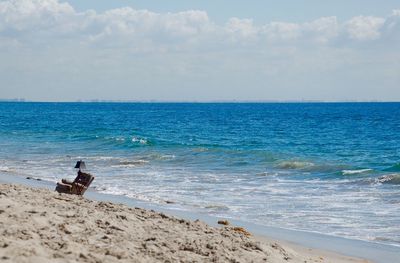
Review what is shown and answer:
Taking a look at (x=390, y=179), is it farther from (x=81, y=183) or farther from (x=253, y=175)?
(x=81, y=183)

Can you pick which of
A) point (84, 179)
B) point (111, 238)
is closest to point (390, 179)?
point (84, 179)

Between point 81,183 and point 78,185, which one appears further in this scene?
point 81,183

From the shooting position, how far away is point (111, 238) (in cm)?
869

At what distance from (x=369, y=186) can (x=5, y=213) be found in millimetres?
13732

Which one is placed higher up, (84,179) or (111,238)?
(111,238)

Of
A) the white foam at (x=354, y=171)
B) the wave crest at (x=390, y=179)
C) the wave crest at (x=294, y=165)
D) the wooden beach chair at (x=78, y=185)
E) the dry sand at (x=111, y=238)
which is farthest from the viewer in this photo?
the wave crest at (x=294, y=165)

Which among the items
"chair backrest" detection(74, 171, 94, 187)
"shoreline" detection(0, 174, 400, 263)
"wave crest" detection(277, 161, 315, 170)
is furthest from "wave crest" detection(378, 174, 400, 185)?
"chair backrest" detection(74, 171, 94, 187)

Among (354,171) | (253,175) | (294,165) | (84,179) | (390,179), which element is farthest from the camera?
(294,165)

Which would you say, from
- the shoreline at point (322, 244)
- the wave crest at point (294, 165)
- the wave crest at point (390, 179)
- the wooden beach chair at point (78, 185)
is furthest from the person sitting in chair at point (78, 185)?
the wave crest at point (294, 165)

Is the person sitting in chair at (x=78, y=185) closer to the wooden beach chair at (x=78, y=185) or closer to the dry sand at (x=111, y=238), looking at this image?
the wooden beach chair at (x=78, y=185)

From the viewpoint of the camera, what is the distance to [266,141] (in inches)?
1697

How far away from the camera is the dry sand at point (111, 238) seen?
7.80 metres

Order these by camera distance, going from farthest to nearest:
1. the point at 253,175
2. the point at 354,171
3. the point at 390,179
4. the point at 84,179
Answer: the point at 354,171 < the point at 253,175 < the point at 390,179 < the point at 84,179

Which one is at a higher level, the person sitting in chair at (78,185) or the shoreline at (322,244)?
the person sitting in chair at (78,185)
